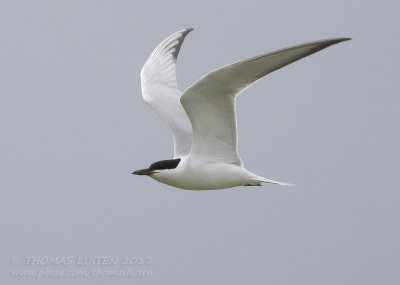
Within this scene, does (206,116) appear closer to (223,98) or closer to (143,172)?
(223,98)

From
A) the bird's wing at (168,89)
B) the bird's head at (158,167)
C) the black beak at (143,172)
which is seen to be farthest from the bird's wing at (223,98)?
the bird's wing at (168,89)

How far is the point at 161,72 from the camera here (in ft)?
35.7

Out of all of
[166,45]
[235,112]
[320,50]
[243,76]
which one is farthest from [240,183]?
[166,45]

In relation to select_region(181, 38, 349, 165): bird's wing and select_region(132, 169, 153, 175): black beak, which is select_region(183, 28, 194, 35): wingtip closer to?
select_region(181, 38, 349, 165): bird's wing

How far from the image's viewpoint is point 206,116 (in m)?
8.20

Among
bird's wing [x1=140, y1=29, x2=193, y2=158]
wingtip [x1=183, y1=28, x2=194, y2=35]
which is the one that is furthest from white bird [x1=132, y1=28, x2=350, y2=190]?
wingtip [x1=183, y1=28, x2=194, y2=35]

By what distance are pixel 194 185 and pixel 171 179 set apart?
0.28 m

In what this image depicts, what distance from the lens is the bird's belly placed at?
870 cm

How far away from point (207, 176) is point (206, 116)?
33.2 inches

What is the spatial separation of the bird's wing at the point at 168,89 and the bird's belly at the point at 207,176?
0.59 metres

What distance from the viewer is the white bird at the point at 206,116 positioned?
7.19m

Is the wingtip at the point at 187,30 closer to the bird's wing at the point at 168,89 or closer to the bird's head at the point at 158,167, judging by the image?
the bird's wing at the point at 168,89

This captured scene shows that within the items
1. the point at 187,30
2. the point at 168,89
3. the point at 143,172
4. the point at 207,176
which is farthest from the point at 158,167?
the point at 187,30

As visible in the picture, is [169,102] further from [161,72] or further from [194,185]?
[194,185]
